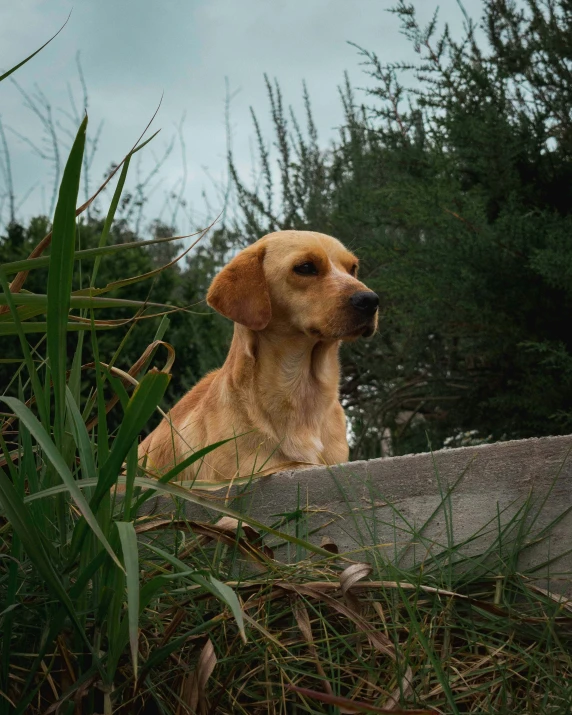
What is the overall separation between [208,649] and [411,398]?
4499 mm

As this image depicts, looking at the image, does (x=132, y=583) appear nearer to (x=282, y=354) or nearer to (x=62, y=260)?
(x=62, y=260)

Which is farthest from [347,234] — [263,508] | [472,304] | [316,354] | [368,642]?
[368,642]

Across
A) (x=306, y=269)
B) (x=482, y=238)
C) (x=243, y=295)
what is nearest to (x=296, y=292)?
(x=306, y=269)

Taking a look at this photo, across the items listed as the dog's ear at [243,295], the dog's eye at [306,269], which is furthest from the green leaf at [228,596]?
the dog's eye at [306,269]

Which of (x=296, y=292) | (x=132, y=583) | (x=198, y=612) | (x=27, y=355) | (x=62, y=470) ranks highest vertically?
(x=296, y=292)

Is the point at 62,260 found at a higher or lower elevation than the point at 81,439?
higher

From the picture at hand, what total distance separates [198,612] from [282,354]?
2.01m

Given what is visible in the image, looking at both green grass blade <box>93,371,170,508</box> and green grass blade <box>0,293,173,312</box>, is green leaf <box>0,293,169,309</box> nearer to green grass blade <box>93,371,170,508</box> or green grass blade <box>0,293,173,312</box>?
green grass blade <box>0,293,173,312</box>

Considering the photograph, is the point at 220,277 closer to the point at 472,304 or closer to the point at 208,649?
the point at 472,304

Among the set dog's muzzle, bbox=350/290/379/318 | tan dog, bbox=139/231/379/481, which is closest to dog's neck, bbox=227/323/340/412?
tan dog, bbox=139/231/379/481

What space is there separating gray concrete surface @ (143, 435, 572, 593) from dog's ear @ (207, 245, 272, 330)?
145 centimetres

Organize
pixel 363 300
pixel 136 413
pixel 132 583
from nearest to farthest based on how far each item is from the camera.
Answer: pixel 132 583 < pixel 136 413 < pixel 363 300

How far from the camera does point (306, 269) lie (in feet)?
11.4

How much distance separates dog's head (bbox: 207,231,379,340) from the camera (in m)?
3.30
